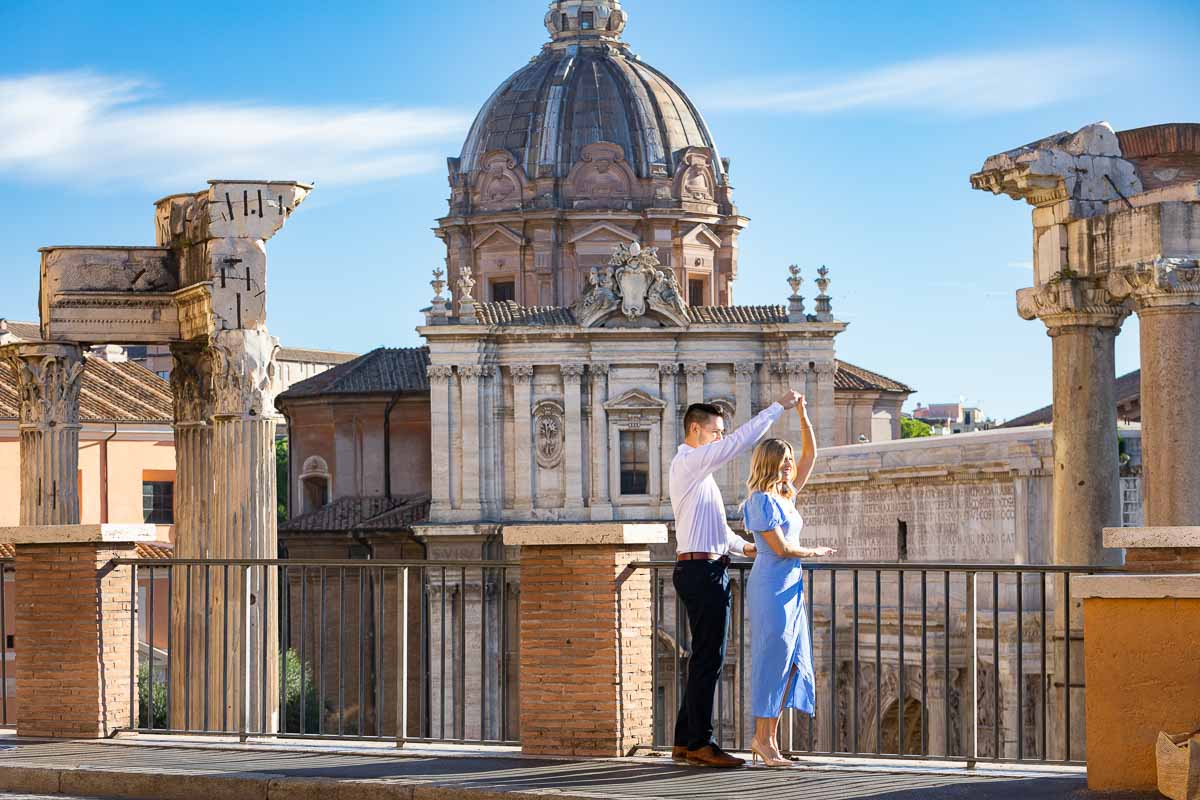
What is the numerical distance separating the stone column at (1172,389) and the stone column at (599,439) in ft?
125

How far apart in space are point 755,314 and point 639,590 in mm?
44813

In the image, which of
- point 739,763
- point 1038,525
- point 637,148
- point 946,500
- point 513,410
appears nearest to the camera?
point 739,763

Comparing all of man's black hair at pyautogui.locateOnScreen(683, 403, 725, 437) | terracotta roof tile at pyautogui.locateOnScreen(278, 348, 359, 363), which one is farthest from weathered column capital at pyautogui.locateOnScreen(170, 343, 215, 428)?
terracotta roof tile at pyautogui.locateOnScreen(278, 348, 359, 363)

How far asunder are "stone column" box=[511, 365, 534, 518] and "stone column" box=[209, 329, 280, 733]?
1376 inches

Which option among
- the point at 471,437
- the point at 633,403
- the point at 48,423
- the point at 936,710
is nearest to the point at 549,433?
the point at 471,437

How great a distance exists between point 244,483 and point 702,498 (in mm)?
9418

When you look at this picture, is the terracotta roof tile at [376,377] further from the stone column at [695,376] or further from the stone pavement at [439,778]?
the stone pavement at [439,778]

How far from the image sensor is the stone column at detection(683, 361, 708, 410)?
55.5 metres

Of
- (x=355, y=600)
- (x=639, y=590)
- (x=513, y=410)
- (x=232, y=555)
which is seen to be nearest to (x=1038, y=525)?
(x=232, y=555)

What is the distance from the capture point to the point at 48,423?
70.3 feet

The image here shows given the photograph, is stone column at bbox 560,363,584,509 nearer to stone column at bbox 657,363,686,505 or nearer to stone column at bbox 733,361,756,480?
stone column at bbox 657,363,686,505

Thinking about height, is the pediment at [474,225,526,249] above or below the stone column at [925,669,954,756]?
above

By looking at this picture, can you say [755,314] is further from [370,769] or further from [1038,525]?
[370,769]

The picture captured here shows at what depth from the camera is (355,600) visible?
5781cm
